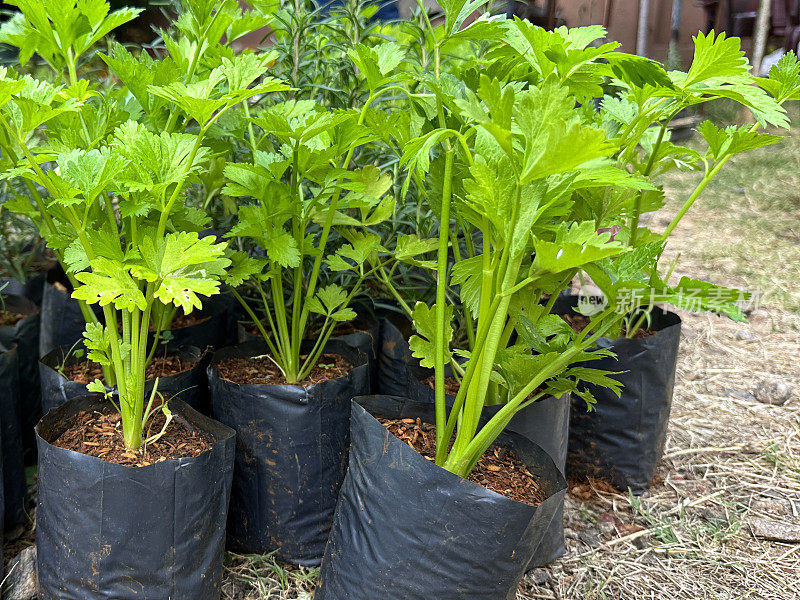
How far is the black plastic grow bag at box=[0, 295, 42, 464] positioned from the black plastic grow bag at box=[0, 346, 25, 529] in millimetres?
142

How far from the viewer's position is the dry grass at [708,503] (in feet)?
4.36

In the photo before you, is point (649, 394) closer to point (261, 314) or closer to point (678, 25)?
point (261, 314)

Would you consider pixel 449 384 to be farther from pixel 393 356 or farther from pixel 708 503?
pixel 708 503

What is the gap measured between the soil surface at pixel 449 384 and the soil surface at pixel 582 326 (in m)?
0.37

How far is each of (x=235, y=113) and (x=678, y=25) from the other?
A: 478cm

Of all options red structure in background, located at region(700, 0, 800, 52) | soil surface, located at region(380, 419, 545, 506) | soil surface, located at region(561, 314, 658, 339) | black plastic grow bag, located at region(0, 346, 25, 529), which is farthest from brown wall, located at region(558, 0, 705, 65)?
black plastic grow bag, located at region(0, 346, 25, 529)

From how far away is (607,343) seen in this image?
5.08ft

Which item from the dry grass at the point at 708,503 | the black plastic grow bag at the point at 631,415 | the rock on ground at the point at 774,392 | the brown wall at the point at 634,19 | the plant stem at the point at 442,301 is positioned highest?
the brown wall at the point at 634,19

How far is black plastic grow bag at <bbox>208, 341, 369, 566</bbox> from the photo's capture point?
1.29m

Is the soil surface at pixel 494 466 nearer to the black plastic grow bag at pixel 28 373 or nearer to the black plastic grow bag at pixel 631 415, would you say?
the black plastic grow bag at pixel 631 415

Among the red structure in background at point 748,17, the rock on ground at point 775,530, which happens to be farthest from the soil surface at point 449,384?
the red structure in background at point 748,17

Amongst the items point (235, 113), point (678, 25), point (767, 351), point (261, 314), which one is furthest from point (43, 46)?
point (678, 25)

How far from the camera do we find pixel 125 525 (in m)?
1.05

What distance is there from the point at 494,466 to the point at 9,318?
1.25 metres
